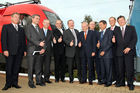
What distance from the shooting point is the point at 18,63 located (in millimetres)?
4934

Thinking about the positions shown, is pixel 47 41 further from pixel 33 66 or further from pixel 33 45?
pixel 33 66

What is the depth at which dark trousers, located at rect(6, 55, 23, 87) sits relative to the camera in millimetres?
4742

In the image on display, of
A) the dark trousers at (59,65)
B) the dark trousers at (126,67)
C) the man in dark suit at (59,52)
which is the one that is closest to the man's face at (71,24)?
the man in dark suit at (59,52)

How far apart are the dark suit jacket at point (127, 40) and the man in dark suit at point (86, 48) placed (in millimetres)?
773

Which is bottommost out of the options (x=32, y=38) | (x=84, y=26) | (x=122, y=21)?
(x=32, y=38)

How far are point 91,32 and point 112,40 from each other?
Result: 0.72 m

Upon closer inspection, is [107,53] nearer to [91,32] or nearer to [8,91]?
[91,32]

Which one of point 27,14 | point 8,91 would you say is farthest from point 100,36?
point 27,14

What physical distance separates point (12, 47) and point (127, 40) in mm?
3104

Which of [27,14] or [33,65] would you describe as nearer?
[33,65]

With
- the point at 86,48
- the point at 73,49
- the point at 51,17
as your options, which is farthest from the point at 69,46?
the point at 51,17

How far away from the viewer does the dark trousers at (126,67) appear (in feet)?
16.2

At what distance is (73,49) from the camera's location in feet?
18.5

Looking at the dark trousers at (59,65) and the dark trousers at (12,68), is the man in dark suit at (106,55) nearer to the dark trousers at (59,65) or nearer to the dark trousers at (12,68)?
the dark trousers at (59,65)
